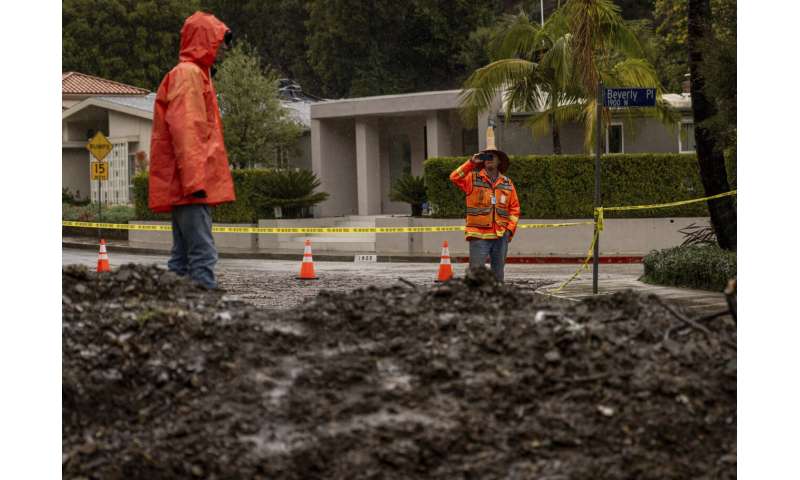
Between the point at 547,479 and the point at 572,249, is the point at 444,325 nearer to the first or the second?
the point at 547,479

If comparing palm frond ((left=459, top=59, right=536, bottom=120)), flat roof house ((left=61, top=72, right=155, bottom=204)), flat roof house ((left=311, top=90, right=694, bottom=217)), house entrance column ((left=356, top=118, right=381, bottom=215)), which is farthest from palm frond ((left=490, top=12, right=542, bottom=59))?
flat roof house ((left=61, top=72, right=155, bottom=204))

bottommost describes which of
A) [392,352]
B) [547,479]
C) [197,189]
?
[547,479]

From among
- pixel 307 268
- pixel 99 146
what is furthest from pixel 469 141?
pixel 307 268

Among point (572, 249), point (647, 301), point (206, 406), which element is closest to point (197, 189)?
point (206, 406)

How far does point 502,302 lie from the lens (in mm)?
6582

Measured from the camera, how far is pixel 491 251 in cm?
1238

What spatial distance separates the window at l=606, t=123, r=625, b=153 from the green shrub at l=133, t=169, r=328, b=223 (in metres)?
7.19

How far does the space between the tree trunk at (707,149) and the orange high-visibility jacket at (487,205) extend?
3.35 meters

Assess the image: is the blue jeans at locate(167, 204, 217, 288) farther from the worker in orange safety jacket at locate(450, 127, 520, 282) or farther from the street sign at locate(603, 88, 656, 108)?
the street sign at locate(603, 88, 656, 108)

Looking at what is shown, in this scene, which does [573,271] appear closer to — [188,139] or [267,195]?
[267,195]

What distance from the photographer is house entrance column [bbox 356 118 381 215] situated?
32906mm

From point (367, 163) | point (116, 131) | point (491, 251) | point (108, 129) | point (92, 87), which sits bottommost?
point (491, 251)

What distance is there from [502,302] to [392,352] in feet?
3.26

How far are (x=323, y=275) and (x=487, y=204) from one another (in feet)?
24.1
